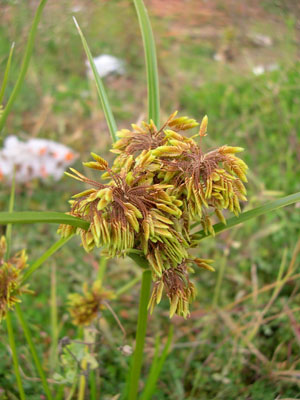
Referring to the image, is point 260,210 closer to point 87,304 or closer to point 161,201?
point 161,201

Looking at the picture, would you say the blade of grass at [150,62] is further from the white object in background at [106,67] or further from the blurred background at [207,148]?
the white object in background at [106,67]

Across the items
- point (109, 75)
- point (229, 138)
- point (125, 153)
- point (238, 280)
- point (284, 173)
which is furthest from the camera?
point (109, 75)

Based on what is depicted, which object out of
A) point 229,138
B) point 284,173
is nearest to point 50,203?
point 229,138

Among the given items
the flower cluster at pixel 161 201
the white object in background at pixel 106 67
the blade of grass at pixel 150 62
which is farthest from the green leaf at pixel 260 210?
the white object in background at pixel 106 67

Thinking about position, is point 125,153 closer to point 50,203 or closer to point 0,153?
point 50,203

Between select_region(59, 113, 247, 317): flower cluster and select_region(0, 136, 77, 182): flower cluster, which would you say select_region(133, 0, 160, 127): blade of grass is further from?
select_region(0, 136, 77, 182): flower cluster

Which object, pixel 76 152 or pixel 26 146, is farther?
pixel 76 152
